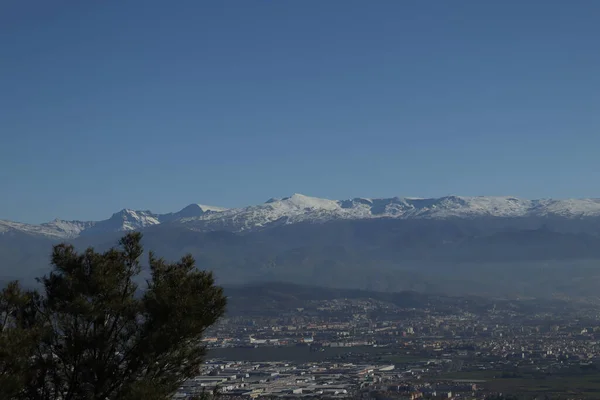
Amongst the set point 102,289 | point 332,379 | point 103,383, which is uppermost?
point 102,289

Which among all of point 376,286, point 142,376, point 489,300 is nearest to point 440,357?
point 142,376

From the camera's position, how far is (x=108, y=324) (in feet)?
37.4

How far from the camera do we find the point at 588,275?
18138 centimetres

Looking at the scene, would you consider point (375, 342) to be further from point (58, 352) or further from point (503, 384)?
point (58, 352)

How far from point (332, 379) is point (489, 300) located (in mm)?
90345

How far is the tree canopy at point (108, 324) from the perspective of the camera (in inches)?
432

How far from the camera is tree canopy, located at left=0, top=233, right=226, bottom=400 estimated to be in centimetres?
1098

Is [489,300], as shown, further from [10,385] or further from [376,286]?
[10,385]

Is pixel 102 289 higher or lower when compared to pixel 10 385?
higher

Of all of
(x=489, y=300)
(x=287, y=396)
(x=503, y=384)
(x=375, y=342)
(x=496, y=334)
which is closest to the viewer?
(x=287, y=396)

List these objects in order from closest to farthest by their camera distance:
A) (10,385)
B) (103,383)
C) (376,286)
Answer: (10,385), (103,383), (376,286)

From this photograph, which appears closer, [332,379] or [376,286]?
[332,379]

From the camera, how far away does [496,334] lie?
87.6 m

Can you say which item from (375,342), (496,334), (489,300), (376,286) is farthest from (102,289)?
(376,286)
